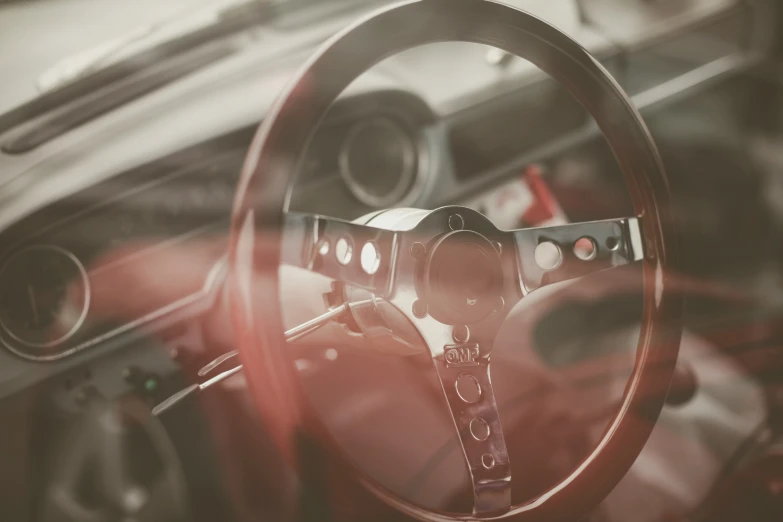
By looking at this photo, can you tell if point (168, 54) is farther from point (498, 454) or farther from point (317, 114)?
point (498, 454)

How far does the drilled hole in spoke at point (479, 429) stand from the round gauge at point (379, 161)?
0.57 metres

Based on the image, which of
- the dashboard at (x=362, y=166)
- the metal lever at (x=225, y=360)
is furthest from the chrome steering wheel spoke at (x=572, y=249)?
the dashboard at (x=362, y=166)

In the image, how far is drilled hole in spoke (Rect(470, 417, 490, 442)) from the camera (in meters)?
0.84

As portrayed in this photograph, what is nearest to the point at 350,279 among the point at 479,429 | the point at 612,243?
the point at 479,429

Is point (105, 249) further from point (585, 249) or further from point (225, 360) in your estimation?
point (585, 249)

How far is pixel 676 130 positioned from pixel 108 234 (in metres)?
1.34

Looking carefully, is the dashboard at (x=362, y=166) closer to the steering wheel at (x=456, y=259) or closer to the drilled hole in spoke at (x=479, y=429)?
the steering wheel at (x=456, y=259)

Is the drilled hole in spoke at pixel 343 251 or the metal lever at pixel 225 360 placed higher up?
the drilled hole in spoke at pixel 343 251

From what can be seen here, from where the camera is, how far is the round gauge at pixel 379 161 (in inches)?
51.2

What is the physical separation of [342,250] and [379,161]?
0.60m

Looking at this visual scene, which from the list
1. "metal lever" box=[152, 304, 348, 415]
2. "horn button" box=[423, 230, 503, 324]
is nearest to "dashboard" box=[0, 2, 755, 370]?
"metal lever" box=[152, 304, 348, 415]

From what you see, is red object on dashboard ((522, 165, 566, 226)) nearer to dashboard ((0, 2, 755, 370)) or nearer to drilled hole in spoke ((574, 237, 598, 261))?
dashboard ((0, 2, 755, 370))

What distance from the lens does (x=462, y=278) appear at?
0.81 metres

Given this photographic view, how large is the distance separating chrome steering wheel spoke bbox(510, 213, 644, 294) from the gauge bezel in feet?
1.65
